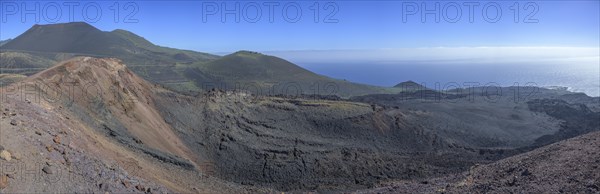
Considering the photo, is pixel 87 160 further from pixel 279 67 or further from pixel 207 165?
pixel 279 67

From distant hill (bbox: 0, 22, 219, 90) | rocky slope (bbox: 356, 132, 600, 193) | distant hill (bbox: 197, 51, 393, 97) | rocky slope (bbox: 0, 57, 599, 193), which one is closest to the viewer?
rocky slope (bbox: 356, 132, 600, 193)

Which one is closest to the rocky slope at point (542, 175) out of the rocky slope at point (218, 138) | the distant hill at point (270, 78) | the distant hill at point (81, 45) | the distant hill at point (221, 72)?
the rocky slope at point (218, 138)

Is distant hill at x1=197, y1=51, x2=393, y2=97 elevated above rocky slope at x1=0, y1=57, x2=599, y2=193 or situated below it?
above

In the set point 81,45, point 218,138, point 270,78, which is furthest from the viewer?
point 81,45

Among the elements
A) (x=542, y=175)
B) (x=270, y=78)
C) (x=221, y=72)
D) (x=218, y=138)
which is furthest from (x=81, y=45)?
(x=542, y=175)

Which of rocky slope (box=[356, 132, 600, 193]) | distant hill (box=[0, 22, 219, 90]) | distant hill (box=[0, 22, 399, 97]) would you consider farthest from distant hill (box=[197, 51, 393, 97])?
rocky slope (box=[356, 132, 600, 193])

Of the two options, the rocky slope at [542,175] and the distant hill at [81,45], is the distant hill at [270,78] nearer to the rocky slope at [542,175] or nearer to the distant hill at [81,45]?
the distant hill at [81,45]

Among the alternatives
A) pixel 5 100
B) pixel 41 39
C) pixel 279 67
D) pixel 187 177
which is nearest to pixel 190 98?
pixel 187 177

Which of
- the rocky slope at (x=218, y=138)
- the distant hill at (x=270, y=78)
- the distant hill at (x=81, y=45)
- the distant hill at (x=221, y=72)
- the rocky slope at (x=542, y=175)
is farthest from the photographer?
the distant hill at (x=81, y=45)

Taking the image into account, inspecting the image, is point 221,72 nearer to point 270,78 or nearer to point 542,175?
point 270,78

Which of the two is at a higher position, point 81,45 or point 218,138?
point 81,45

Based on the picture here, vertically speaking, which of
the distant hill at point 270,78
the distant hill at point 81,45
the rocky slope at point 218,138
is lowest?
the rocky slope at point 218,138

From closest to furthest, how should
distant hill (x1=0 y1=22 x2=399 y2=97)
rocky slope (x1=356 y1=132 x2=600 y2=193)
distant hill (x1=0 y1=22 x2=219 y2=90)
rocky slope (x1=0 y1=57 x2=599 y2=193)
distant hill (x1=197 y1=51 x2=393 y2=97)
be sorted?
rocky slope (x1=356 y1=132 x2=600 y2=193)
rocky slope (x1=0 y1=57 x2=599 y2=193)
distant hill (x1=0 y1=22 x2=399 y2=97)
distant hill (x1=197 y1=51 x2=393 y2=97)
distant hill (x1=0 y1=22 x2=219 y2=90)

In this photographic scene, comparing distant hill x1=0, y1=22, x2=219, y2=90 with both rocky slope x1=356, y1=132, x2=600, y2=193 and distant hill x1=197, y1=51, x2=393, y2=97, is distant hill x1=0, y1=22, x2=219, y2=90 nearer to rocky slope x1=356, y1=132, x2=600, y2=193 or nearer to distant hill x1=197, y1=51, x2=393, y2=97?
distant hill x1=197, y1=51, x2=393, y2=97
